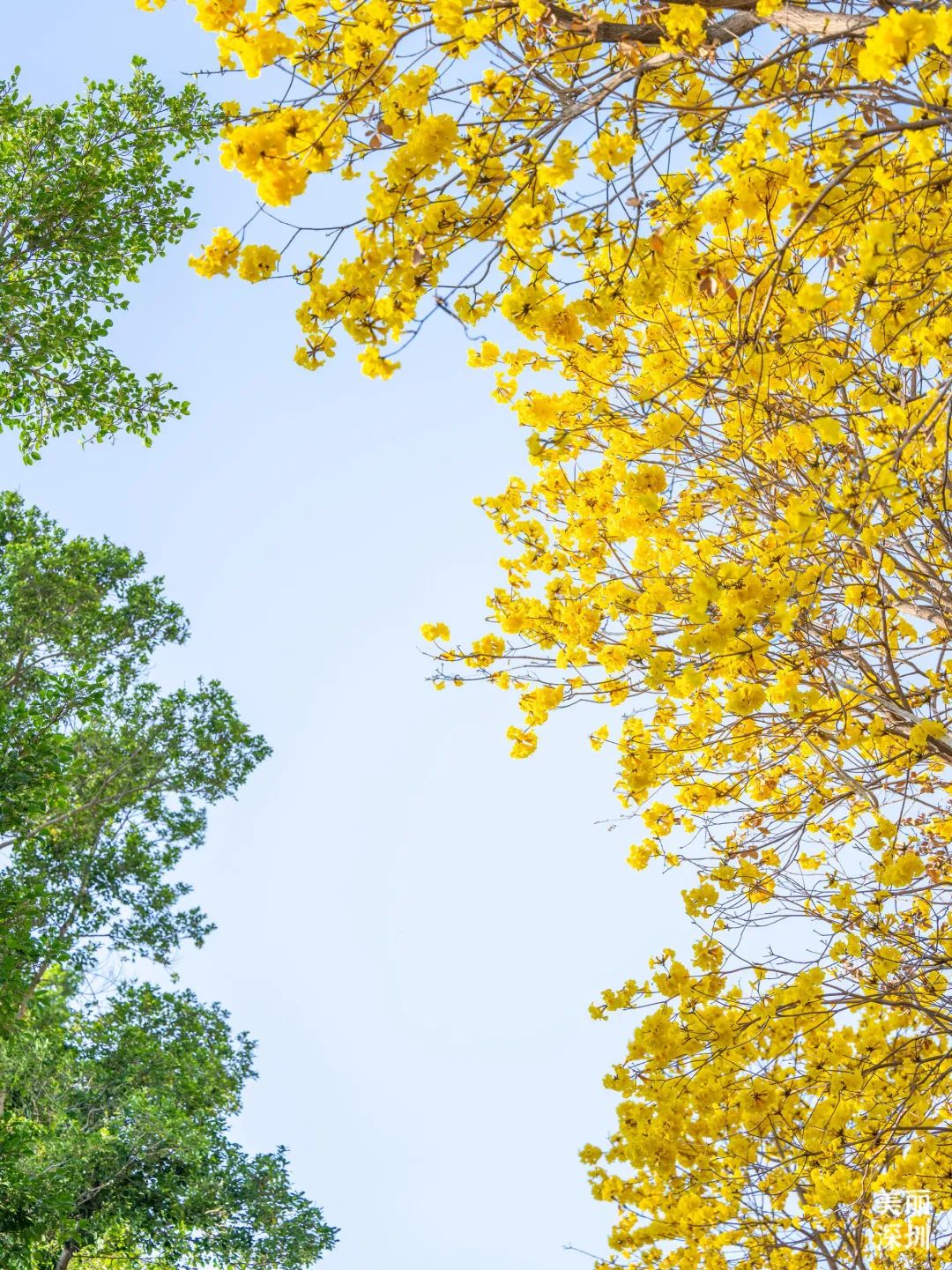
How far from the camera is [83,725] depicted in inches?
337

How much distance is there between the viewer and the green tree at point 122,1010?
721cm

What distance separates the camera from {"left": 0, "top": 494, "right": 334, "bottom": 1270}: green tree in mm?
Result: 7211

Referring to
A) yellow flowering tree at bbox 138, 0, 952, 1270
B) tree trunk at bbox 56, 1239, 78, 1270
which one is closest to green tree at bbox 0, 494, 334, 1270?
tree trunk at bbox 56, 1239, 78, 1270

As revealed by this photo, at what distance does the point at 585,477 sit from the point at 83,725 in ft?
20.6

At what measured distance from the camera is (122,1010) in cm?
803

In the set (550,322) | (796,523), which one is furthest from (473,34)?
(796,523)

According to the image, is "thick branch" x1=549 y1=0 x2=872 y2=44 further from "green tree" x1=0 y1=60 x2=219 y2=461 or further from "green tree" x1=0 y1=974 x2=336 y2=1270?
"green tree" x1=0 y1=974 x2=336 y2=1270

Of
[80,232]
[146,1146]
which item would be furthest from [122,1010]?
[80,232]

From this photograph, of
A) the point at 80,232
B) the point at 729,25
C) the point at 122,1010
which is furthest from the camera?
the point at 122,1010

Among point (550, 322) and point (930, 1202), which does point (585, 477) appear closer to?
point (550, 322)

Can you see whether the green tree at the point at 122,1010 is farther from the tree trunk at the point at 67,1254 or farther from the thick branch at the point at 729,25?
the thick branch at the point at 729,25

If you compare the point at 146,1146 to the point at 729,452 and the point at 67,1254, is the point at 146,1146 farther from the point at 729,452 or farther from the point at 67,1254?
the point at 729,452

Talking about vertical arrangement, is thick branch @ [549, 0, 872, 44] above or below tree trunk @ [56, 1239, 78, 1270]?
above

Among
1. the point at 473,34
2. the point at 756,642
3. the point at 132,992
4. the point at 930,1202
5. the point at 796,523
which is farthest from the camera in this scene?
the point at 132,992
